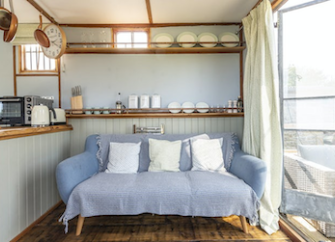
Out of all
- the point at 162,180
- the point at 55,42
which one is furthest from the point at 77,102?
the point at 162,180

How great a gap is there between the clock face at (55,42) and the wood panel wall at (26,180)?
0.98m

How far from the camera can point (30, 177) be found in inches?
87.5

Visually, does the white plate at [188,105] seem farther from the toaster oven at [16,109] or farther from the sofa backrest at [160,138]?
Result: the toaster oven at [16,109]

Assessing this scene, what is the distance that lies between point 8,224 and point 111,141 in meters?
1.24

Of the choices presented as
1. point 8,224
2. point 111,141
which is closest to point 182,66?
point 111,141

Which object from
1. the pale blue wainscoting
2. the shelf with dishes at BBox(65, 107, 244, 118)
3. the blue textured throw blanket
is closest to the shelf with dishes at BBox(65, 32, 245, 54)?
the shelf with dishes at BBox(65, 107, 244, 118)

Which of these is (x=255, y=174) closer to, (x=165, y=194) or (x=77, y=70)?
(x=165, y=194)

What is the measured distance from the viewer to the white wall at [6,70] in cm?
317

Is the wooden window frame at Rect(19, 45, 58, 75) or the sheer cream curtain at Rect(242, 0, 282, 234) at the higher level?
the wooden window frame at Rect(19, 45, 58, 75)

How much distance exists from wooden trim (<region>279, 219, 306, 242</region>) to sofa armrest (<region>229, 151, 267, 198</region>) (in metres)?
0.43

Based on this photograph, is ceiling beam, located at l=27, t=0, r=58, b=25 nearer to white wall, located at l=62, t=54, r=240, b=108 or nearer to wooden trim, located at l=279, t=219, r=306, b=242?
→ white wall, located at l=62, t=54, r=240, b=108

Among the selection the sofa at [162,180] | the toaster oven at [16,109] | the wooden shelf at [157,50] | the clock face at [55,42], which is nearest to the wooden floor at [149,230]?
the sofa at [162,180]

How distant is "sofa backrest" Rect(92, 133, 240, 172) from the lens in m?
2.65

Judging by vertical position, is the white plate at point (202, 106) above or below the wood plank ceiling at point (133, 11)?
below
